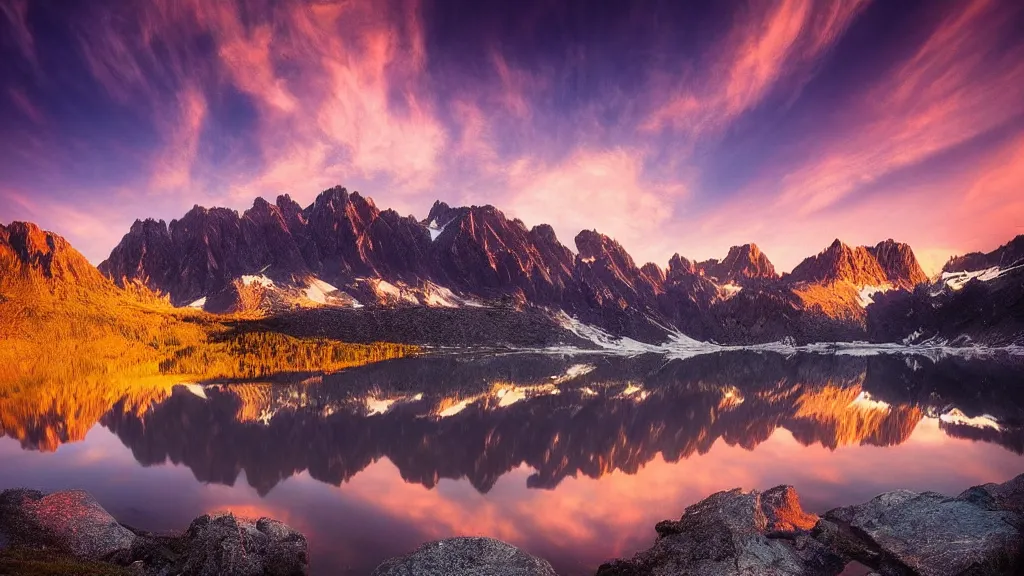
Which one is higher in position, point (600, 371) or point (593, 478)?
point (600, 371)

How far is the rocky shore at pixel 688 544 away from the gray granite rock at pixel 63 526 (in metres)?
0.05

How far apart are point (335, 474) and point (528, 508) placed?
18.2 metres

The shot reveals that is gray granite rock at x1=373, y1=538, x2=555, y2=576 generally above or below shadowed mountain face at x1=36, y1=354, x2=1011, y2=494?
below

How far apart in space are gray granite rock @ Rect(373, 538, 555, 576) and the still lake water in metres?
5.56

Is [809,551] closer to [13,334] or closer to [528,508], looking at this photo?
[528,508]

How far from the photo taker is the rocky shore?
19625 millimetres

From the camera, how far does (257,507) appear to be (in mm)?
33500

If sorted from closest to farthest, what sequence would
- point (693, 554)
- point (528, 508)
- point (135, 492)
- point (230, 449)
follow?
point (693, 554) → point (528, 508) → point (135, 492) → point (230, 449)

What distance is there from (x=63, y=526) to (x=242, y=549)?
10366mm

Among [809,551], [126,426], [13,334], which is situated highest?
[13,334]

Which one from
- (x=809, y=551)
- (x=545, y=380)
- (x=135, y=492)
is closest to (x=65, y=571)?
(x=135, y=492)

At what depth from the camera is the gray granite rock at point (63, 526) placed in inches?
887

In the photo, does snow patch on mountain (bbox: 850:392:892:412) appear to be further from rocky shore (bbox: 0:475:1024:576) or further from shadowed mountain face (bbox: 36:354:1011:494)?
rocky shore (bbox: 0:475:1024:576)

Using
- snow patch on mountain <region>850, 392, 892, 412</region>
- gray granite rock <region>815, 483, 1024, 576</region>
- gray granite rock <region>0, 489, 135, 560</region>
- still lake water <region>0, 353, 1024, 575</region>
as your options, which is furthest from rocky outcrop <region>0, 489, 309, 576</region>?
snow patch on mountain <region>850, 392, 892, 412</region>
